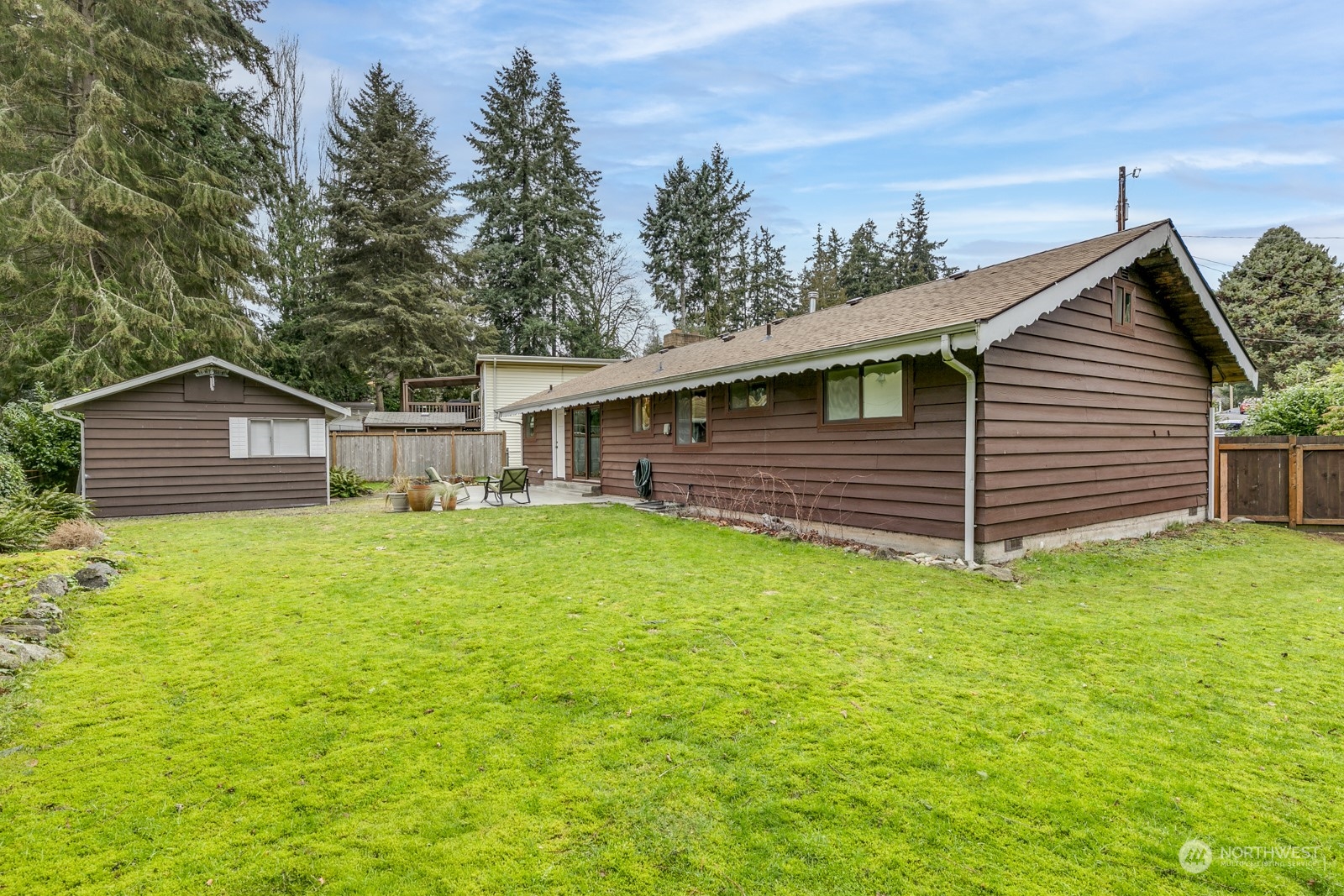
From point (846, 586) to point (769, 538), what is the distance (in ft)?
9.08

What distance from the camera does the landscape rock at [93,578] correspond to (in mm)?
5684

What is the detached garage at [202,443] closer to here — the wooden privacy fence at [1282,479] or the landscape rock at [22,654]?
the landscape rock at [22,654]

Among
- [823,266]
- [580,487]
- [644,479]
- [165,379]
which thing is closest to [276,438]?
[165,379]

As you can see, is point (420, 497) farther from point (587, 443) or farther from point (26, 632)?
point (26, 632)

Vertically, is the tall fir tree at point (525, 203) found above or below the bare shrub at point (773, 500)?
above

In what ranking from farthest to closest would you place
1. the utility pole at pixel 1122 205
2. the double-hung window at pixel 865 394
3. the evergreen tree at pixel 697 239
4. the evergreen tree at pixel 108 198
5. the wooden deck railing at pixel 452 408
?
the evergreen tree at pixel 697 239
the wooden deck railing at pixel 452 408
the utility pole at pixel 1122 205
the evergreen tree at pixel 108 198
the double-hung window at pixel 865 394

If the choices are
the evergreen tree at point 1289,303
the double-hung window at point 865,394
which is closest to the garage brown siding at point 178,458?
the double-hung window at point 865,394

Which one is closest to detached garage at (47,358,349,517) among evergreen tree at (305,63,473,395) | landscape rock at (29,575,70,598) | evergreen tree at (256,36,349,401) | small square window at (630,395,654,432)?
small square window at (630,395,654,432)

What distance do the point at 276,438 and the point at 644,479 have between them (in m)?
7.90

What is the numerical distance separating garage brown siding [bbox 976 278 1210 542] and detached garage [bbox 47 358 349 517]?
12479 mm

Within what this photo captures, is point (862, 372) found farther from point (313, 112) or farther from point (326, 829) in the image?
point (313, 112)

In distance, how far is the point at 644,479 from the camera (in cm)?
1272

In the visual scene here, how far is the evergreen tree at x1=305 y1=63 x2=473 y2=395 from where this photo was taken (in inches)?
1065

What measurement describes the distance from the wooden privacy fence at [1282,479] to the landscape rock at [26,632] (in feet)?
49.7
